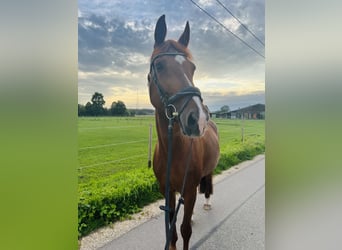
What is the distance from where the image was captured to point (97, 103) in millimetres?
1228

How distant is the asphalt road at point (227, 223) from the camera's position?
50.3 inches

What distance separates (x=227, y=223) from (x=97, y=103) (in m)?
0.98

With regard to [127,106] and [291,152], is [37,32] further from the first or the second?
[291,152]

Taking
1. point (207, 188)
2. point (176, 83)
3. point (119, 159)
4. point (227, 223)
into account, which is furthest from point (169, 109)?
point (227, 223)

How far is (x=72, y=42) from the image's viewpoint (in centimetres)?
111

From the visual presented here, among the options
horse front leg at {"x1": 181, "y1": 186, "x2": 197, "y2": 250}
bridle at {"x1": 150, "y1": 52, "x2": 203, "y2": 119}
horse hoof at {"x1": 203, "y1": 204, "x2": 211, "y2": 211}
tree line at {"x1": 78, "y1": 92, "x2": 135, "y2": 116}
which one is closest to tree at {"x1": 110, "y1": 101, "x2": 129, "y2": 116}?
tree line at {"x1": 78, "y1": 92, "x2": 135, "y2": 116}

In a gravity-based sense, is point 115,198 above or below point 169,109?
below

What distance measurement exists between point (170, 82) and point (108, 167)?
2.03 ft

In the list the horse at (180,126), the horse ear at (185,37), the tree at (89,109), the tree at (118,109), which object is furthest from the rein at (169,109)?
the tree at (89,109)

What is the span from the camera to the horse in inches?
42.1

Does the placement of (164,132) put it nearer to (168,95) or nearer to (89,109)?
(168,95)

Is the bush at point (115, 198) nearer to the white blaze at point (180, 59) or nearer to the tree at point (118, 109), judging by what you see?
the tree at point (118, 109)

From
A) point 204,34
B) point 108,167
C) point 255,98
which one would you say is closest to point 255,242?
point 255,98

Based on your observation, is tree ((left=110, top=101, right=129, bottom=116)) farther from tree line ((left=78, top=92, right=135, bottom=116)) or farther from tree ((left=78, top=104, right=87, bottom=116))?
tree ((left=78, top=104, right=87, bottom=116))
